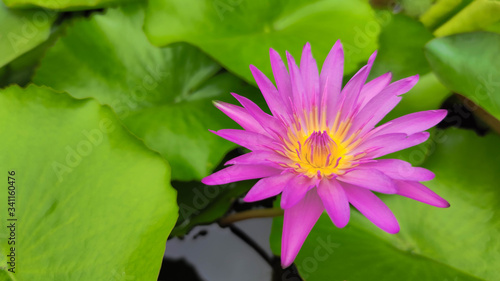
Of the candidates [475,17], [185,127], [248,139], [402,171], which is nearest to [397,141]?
[402,171]

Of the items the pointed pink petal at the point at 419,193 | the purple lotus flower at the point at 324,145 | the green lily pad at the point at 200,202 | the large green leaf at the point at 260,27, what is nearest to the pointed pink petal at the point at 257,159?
the purple lotus flower at the point at 324,145

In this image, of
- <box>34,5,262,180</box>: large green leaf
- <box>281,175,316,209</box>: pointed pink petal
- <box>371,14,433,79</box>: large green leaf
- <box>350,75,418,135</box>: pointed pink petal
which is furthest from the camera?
<box>371,14,433,79</box>: large green leaf

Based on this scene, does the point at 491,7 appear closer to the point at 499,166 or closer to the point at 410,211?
the point at 499,166

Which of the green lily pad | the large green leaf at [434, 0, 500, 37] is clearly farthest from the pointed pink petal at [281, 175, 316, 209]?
the large green leaf at [434, 0, 500, 37]

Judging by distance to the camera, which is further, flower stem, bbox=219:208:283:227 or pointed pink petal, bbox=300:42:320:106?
flower stem, bbox=219:208:283:227

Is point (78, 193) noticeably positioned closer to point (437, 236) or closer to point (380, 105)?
point (380, 105)

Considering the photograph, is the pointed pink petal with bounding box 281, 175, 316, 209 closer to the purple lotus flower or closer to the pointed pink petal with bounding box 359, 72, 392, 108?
the purple lotus flower

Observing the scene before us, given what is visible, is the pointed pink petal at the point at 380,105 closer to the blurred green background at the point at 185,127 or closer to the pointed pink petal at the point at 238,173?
the pointed pink petal at the point at 238,173
